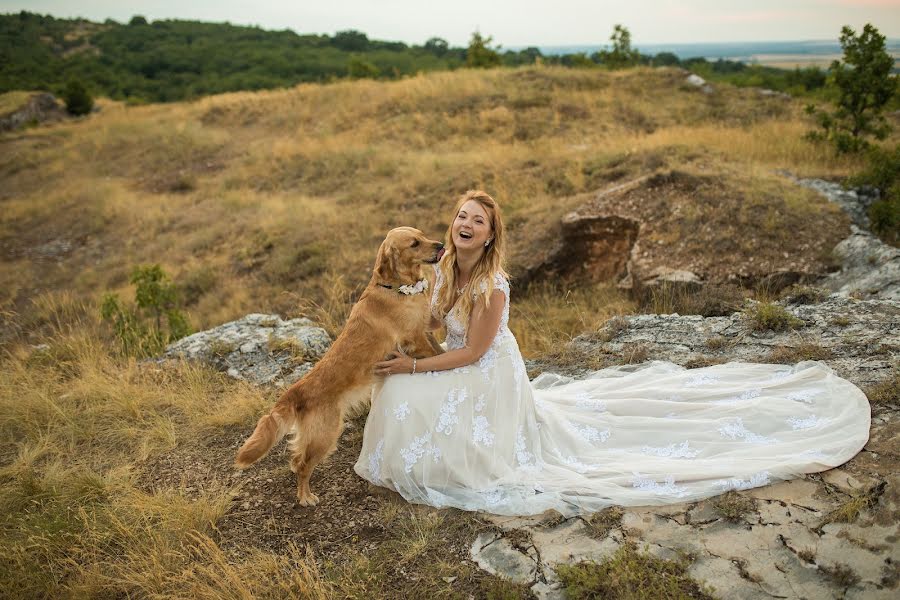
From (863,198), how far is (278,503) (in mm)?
8101

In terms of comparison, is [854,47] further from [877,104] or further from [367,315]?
[367,315]

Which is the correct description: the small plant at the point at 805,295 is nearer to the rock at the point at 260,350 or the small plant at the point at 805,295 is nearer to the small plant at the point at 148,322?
the rock at the point at 260,350

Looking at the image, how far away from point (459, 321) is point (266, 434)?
1318 millimetres

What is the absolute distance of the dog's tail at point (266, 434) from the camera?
3107 millimetres

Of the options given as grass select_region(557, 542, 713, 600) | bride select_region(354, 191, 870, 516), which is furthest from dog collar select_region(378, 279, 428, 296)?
grass select_region(557, 542, 713, 600)

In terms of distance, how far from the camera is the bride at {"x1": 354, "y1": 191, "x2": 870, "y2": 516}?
3.16 m

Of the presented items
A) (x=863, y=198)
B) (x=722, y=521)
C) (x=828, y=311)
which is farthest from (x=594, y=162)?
(x=722, y=521)

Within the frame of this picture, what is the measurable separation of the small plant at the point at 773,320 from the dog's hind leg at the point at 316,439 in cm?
357

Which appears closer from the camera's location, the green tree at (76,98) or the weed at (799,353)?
the weed at (799,353)

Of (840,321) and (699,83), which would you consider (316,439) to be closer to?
(840,321)

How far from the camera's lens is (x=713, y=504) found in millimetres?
2930

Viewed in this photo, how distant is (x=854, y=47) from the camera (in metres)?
9.23

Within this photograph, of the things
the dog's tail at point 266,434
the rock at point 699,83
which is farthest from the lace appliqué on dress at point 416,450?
the rock at point 699,83

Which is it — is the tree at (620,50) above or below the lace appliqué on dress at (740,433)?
above
